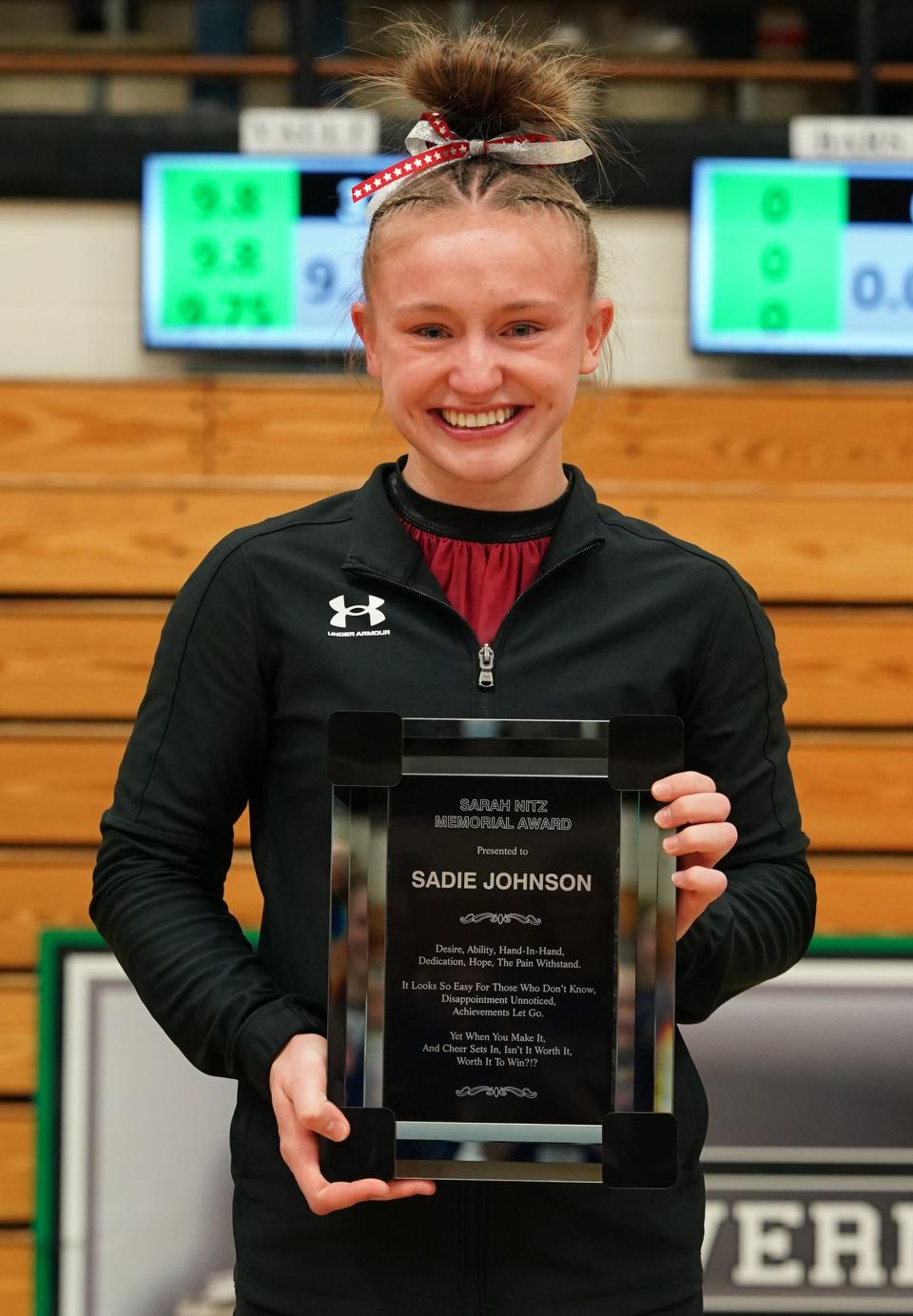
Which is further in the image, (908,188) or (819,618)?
(908,188)

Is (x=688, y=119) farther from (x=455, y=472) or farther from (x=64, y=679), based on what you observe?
(x=455, y=472)

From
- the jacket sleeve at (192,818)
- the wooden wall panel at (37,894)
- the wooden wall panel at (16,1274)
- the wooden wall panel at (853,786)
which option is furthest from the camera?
the wooden wall panel at (853,786)

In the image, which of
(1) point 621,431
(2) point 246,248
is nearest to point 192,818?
(1) point 621,431

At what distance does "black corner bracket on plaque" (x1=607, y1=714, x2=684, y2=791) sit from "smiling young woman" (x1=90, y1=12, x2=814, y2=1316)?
0.07 feet

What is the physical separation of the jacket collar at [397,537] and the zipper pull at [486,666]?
0.07 m

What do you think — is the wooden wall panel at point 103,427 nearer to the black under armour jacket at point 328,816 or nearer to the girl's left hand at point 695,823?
the black under armour jacket at point 328,816

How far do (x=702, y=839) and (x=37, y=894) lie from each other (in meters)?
2.30

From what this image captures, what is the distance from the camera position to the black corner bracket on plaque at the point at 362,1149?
98 centimetres

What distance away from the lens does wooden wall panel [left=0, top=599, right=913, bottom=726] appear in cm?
312

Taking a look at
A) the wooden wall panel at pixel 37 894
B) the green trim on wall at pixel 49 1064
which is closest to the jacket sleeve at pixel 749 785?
the green trim on wall at pixel 49 1064

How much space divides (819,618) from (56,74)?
228 centimetres

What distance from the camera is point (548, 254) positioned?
3.58 feet

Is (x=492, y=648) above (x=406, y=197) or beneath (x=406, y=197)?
beneath

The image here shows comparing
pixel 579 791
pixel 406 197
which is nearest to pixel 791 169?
pixel 406 197
